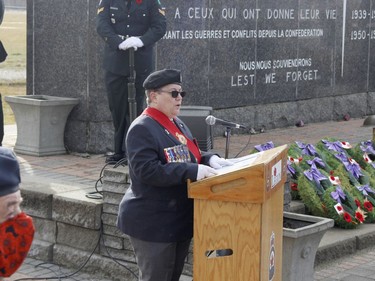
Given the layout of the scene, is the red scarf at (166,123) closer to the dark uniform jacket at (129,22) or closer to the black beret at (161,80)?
the black beret at (161,80)

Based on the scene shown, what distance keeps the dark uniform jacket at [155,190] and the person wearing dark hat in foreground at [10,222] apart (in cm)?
203

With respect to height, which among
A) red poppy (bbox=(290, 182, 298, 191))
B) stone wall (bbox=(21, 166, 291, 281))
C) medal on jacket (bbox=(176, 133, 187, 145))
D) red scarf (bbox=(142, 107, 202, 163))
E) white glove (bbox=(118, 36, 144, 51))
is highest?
white glove (bbox=(118, 36, 144, 51))

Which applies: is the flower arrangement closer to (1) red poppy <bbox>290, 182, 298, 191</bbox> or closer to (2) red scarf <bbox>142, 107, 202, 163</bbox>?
(1) red poppy <bbox>290, 182, 298, 191</bbox>

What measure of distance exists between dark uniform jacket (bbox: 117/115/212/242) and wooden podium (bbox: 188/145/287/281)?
0.57 ft

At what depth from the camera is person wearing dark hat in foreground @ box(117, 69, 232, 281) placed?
5176 millimetres

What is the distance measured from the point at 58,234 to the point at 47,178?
0.93 m

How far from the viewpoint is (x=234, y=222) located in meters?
5.05

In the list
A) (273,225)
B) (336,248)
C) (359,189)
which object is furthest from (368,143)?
(273,225)

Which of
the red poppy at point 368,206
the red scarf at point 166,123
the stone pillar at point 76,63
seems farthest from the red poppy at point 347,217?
the stone pillar at point 76,63

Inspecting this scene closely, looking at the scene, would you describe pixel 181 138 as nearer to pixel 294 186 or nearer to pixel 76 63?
pixel 294 186

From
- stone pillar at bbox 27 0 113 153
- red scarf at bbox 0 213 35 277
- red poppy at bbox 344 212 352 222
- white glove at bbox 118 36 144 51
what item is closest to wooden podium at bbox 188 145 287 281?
red scarf at bbox 0 213 35 277

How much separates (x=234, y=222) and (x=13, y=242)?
2121 millimetres

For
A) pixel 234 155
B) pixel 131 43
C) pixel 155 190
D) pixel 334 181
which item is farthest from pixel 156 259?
pixel 234 155

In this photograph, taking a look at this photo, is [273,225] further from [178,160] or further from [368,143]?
[368,143]
